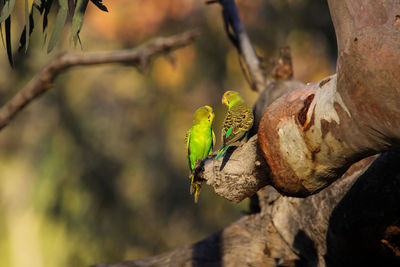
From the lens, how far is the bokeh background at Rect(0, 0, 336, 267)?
24.3 ft

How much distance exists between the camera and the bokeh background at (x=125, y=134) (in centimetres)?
740

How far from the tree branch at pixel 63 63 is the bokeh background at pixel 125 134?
2.43 metres

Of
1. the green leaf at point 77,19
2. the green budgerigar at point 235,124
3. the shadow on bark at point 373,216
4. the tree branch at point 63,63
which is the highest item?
the tree branch at point 63,63

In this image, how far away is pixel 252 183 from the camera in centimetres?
204

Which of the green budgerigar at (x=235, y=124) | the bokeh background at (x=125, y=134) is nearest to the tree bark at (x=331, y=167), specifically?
the green budgerigar at (x=235, y=124)

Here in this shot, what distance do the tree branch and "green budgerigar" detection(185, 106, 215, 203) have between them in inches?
103

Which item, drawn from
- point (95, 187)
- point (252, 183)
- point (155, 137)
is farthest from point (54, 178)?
point (252, 183)

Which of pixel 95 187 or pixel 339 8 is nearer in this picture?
pixel 339 8

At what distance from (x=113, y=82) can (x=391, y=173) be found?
Result: 6326 millimetres

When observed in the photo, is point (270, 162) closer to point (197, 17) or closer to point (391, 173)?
point (391, 173)

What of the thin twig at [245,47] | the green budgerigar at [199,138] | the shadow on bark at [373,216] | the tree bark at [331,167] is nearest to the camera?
the tree bark at [331,167]

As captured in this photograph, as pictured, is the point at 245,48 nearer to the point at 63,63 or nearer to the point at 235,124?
the point at 63,63

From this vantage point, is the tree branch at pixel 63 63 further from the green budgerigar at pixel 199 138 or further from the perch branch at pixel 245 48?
the green budgerigar at pixel 199 138

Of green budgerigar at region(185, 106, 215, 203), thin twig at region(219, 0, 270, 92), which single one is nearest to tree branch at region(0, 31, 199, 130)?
thin twig at region(219, 0, 270, 92)
